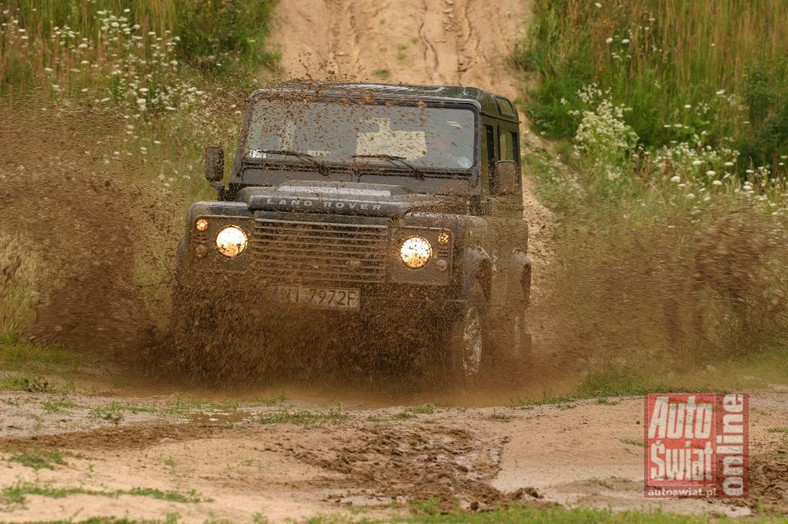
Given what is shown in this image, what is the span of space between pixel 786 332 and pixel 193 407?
18.3 ft

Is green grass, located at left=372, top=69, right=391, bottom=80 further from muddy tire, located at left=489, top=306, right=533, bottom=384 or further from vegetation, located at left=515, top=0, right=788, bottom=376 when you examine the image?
muddy tire, located at left=489, top=306, right=533, bottom=384

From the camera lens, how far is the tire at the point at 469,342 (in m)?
8.70

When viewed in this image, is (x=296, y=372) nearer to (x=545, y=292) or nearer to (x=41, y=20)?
(x=545, y=292)

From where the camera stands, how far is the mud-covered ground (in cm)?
522

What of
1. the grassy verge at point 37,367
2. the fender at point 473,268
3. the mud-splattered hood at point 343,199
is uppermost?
the mud-splattered hood at point 343,199

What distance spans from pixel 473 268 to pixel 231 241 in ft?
5.02

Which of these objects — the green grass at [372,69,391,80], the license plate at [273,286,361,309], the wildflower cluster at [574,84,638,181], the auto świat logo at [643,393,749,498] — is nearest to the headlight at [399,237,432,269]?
the license plate at [273,286,361,309]

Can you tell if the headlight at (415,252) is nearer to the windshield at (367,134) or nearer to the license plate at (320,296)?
the license plate at (320,296)

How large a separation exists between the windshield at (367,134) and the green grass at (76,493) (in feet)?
14.8

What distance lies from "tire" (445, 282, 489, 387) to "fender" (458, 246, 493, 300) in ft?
0.24

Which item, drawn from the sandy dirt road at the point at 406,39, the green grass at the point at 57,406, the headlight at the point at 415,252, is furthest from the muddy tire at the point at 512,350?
the sandy dirt road at the point at 406,39

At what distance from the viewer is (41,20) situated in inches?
738

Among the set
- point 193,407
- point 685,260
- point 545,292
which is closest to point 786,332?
point 685,260

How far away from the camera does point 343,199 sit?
8719 mm
